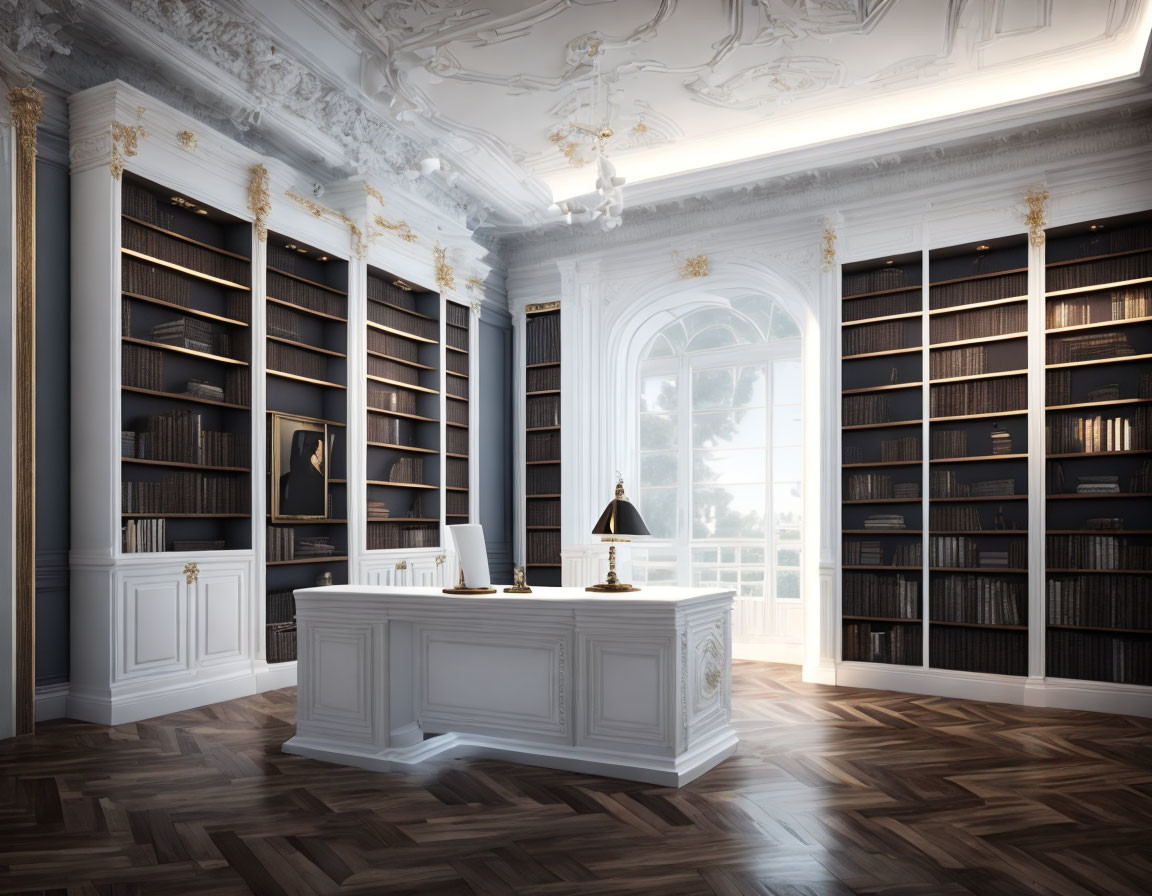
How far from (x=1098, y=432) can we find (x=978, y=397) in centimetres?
78

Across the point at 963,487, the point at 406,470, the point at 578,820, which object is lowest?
the point at 578,820

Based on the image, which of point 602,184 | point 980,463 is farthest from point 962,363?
point 602,184

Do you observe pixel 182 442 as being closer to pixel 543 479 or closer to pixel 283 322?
pixel 283 322

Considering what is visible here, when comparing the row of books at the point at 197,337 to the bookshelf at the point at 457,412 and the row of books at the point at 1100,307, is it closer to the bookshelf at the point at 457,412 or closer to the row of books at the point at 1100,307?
the bookshelf at the point at 457,412

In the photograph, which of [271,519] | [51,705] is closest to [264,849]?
[51,705]

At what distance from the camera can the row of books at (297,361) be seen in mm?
6410

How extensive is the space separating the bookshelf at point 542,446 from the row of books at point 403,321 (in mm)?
1115

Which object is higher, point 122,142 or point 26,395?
point 122,142

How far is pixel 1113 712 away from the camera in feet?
18.8

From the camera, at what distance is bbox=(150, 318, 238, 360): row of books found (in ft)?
18.5

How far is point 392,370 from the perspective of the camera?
7523mm

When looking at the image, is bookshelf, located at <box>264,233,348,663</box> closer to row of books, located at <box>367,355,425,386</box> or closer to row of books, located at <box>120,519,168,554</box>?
row of books, located at <box>367,355,425,386</box>

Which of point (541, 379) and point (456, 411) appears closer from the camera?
point (456, 411)

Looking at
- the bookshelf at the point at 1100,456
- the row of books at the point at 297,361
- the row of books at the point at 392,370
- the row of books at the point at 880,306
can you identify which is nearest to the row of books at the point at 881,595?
the bookshelf at the point at 1100,456
